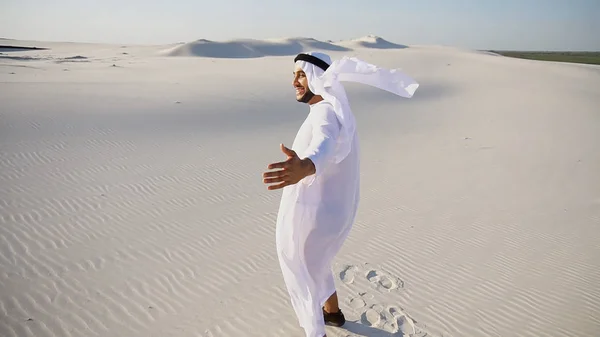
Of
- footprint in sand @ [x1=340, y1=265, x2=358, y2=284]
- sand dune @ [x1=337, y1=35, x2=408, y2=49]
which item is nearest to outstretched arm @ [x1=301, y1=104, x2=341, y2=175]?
footprint in sand @ [x1=340, y1=265, x2=358, y2=284]

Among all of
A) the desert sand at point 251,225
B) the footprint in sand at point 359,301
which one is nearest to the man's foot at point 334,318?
the desert sand at point 251,225

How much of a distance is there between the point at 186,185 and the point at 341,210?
5.31m

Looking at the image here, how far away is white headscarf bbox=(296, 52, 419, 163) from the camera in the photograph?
266 centimetres

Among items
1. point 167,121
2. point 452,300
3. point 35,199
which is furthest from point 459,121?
point 35,199

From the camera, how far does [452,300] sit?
438 centimetres

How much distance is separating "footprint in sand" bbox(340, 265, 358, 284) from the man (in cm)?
167

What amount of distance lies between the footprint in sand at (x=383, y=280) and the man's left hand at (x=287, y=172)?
9.18 feet

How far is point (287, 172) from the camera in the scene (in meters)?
2.15

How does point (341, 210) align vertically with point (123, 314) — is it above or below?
above

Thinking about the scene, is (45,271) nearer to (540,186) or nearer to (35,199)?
(35,199)

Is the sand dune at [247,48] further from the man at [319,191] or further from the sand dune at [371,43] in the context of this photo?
the man at [319,191]

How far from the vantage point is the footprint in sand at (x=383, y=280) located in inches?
180

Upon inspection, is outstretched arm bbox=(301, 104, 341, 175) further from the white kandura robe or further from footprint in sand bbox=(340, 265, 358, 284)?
footprint in sand bbox=(340, 265, 358, 284)

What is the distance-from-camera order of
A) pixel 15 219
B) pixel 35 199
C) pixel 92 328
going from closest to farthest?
pixel 92 328 → pixel 15 219 → pixel 35 199
